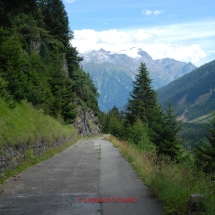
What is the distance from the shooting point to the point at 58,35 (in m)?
50.0

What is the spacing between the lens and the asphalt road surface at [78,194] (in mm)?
6621

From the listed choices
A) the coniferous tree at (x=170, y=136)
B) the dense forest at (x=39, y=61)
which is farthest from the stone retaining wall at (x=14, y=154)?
the coniferous tree at (x=170, y=136)

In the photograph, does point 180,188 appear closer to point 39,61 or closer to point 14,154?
point 14,154

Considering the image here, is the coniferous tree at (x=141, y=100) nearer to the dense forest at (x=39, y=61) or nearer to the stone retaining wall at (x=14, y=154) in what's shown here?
the dense forest at (x=39, y=61)

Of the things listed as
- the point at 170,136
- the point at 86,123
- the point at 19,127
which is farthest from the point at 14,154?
the point at 86,123

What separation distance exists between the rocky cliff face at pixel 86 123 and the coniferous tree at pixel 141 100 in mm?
11663

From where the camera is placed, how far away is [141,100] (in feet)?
151

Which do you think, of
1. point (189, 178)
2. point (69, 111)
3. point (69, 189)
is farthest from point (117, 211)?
point (69, 111)

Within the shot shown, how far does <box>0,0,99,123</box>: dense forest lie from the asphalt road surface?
5312mm

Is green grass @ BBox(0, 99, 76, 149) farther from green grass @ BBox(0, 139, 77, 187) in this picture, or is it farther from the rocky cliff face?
the rocky cliff face

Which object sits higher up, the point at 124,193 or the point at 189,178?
the point at 189,178

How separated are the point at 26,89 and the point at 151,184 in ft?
45.6

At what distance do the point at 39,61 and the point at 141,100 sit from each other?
20.3 metres

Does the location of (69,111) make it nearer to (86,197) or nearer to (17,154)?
(17,154)
